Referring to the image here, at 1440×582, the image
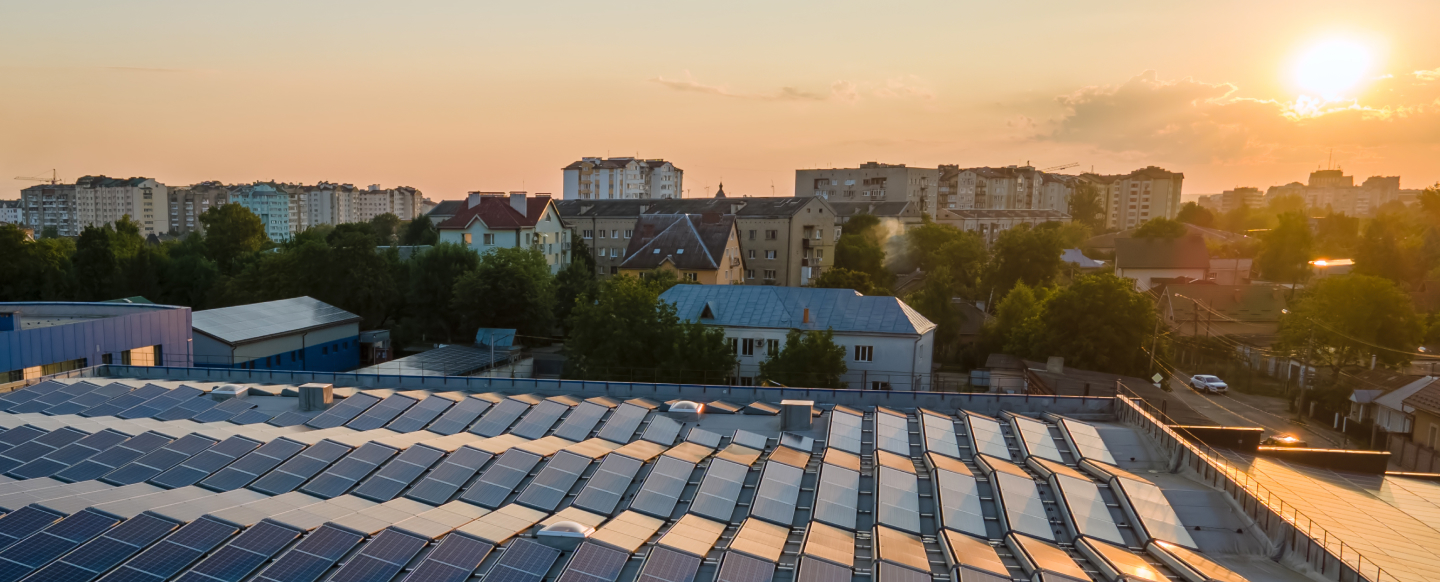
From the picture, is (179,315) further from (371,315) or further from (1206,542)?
(1206,542)

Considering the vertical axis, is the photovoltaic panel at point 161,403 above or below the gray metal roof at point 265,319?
above

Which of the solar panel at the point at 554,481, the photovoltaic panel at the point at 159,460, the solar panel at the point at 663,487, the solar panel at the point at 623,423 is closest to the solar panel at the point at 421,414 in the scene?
the photovoltaic panel at the point at 159,460

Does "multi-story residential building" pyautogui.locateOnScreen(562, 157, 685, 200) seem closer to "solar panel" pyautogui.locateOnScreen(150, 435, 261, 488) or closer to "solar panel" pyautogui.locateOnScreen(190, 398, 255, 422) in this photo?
"solar panel" pyautogui.locateOnScreen(190, 398, 255, 422)

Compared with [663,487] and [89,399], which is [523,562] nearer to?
[663,487]

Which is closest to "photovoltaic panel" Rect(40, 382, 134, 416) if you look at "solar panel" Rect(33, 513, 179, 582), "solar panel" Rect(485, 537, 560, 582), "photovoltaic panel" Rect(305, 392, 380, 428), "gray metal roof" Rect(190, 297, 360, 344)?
"photovoltaic panel" Rect(305, 392, 380, 428)

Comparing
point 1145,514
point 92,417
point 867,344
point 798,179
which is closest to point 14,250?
point 92,417

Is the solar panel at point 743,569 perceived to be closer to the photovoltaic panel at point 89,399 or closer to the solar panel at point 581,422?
the solar panel at point 581,422

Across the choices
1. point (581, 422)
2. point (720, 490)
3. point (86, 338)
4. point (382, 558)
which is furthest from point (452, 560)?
point (86, 338)
